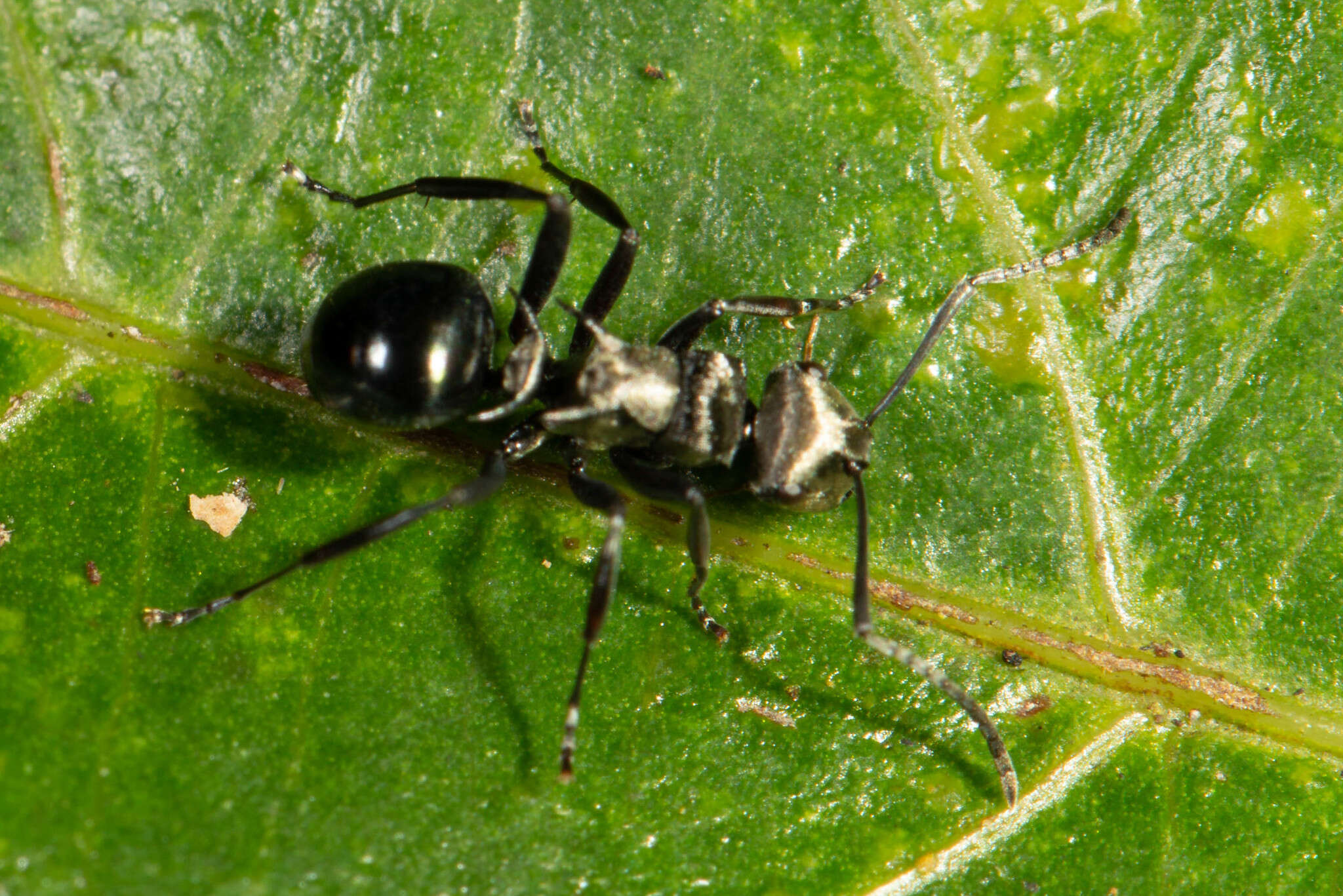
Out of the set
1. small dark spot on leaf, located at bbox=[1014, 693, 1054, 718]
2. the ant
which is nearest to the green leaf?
small dark spot on leaf, located at bbox=[1014, 693, 1054, 718]

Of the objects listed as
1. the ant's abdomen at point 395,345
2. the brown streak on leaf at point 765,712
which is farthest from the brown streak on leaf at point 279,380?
the brown streak on leaf at point 765,712

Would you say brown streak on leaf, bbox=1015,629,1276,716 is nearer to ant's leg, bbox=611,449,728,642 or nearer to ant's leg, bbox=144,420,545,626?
ant's leg, bbox=611,449,728,642

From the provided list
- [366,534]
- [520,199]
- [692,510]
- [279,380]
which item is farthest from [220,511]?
[692,510]

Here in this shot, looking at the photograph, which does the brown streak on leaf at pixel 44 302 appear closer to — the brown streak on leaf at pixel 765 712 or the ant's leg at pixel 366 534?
the ant's leg at pixel 366 534

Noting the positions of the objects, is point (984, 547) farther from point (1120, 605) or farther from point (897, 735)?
point (897, 735)

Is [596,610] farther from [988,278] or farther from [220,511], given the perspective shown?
[988,278]

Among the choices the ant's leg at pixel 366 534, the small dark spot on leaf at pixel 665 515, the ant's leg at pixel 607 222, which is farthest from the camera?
the small dark spot on leaf at pixel 665 515

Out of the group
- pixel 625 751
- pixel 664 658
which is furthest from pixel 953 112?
pixel 625 751
